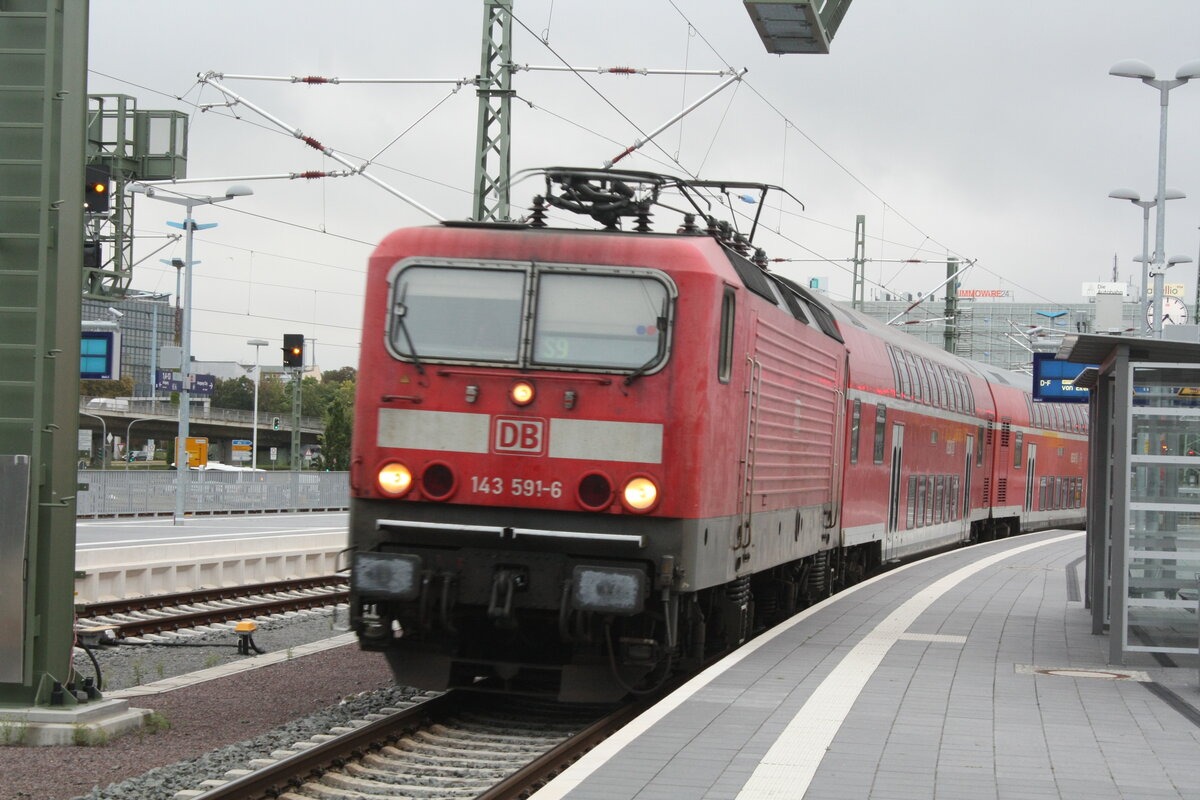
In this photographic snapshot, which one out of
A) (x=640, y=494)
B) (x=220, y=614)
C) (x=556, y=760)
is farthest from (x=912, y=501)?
(x=556, y=760)

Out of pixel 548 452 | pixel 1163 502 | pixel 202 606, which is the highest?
pixel 548 452

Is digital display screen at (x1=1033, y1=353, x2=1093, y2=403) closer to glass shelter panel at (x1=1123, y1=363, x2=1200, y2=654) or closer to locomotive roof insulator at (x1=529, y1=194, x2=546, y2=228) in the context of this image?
glass shelter panel at (x1=1123, y1=363, x2=1200, y2=654)

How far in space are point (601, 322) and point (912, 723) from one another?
3230 millimetres

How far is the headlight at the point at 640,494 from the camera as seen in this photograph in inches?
379

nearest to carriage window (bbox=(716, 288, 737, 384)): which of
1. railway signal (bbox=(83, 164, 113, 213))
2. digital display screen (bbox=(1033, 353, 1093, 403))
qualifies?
railway signal (bbox=(83, 164, 113, 213))

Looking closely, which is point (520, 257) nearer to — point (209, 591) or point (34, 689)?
point (34, 689)

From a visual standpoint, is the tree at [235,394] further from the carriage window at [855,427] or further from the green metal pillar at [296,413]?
the carriage window at [855,427]

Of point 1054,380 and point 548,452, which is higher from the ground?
point 1054,380

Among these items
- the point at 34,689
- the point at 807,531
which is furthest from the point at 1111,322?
the point at 34,689

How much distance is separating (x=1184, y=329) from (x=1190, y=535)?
12227 millimetres

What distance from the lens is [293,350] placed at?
32.3 m

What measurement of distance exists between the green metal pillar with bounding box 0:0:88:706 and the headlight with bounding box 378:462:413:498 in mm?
2081

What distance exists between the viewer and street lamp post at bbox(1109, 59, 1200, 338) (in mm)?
29781

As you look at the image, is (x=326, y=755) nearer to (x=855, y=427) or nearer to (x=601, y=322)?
(x=601, y=322)
